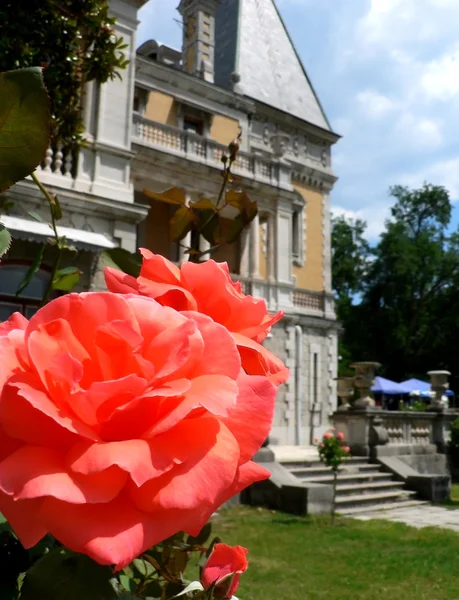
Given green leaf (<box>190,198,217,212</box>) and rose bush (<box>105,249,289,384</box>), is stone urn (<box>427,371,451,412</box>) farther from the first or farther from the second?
rose bush (<box>105,249,289,384</box>)

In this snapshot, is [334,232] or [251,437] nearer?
[251,437]

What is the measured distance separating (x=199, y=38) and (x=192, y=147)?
18.4 feet

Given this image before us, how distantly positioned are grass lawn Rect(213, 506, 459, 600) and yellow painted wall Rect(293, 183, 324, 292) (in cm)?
1292

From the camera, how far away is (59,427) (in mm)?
494

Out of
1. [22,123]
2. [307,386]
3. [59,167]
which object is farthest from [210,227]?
[307,386]

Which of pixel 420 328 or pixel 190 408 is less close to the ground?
pixel 420 328

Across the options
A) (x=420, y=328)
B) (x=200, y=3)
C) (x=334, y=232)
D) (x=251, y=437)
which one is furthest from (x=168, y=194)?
(x=334, y=232)

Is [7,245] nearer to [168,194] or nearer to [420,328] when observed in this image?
[168,194]

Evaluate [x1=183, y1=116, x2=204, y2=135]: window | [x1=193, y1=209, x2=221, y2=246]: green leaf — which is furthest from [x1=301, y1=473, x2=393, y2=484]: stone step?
[x1=193, y1=209, x2=221, y2=246]: green leaf

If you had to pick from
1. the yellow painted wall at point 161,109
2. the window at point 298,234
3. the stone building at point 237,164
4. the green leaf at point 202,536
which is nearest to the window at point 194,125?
the stone building at point 237,164

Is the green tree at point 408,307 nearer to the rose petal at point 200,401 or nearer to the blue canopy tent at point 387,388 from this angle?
the blue canopy tent at point 387,388

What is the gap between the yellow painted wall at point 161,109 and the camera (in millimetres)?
18906

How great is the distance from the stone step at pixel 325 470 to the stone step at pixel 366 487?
40 cm

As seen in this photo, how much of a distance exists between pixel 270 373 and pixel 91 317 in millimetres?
242
